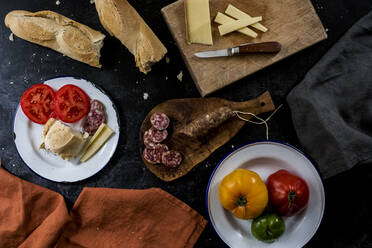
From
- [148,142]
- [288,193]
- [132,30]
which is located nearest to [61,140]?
[148,142]

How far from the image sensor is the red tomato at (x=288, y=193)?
1.61 meters

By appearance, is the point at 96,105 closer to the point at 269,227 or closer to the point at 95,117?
the point at 95,117

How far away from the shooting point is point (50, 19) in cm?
179

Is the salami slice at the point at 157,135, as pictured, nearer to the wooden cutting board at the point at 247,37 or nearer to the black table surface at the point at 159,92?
the black table surface at the point at 159,92

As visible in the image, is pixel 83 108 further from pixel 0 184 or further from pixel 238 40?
pixel 238 40

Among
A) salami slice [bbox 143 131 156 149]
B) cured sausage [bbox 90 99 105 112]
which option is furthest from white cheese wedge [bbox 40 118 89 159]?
salami slice [bbox 143 131 156 149]

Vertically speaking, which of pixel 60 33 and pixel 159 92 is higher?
pixel 60 33

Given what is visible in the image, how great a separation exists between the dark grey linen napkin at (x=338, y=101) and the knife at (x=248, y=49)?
232 mm

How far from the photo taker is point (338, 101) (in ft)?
5.60

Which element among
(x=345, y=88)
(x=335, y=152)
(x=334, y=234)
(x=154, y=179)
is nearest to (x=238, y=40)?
(x=345, y=88)

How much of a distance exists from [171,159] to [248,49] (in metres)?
0.70

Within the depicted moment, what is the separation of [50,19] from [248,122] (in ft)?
4.00

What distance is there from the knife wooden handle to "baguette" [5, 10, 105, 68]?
763 mm

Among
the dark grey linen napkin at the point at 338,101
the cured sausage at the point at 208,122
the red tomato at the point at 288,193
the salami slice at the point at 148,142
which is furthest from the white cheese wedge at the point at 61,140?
the dark grey linen napkin at the point at 338,101
